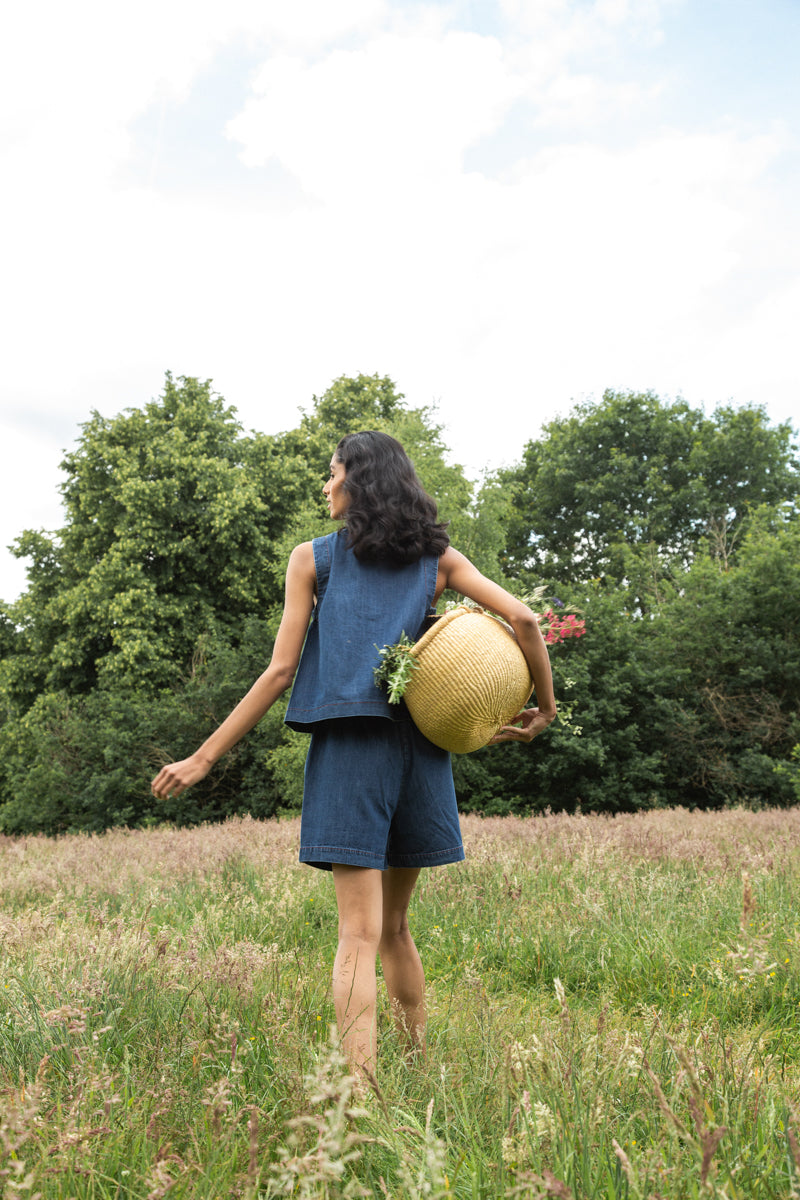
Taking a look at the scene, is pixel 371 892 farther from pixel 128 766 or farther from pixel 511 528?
pixel 511 528

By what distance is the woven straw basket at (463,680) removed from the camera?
249cm

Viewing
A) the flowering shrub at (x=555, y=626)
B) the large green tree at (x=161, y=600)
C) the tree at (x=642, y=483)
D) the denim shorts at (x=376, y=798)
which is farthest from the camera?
the tree at (x=642, y=483)

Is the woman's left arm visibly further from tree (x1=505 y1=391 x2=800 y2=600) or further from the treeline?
tree (x1=505 y1=391 x2=800 y2=600)

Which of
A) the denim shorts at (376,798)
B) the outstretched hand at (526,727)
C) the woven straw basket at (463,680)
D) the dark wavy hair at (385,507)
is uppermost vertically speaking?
the dark wavy hair at (385,507)

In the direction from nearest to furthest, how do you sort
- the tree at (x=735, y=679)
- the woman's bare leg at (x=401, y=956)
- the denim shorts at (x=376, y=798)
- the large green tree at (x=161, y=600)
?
the denim shorts at (x=376, y=798) < the woman's bare leg at (x=401, y=956) < the tree at (x=735, y=679) < the large green tree at (x=161, y=600)

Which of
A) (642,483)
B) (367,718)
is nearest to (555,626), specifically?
(367,718)

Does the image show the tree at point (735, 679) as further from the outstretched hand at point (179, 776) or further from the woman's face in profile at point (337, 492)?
the outstretched hand at point (179, 776)

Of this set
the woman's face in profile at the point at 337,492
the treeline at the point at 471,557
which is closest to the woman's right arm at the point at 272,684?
the woman's face in profile at the point at 337,492

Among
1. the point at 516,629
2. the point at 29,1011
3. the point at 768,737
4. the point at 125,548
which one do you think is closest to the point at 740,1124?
the point at 516,629

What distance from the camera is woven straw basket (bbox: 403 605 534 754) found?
2.49 meters

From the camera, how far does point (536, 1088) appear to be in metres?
1.95

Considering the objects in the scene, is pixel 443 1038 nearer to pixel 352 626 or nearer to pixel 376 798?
pixel 376 798

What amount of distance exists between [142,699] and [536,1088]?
64.1ft

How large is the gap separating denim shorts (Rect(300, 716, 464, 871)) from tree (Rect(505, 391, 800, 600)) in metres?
25.2
